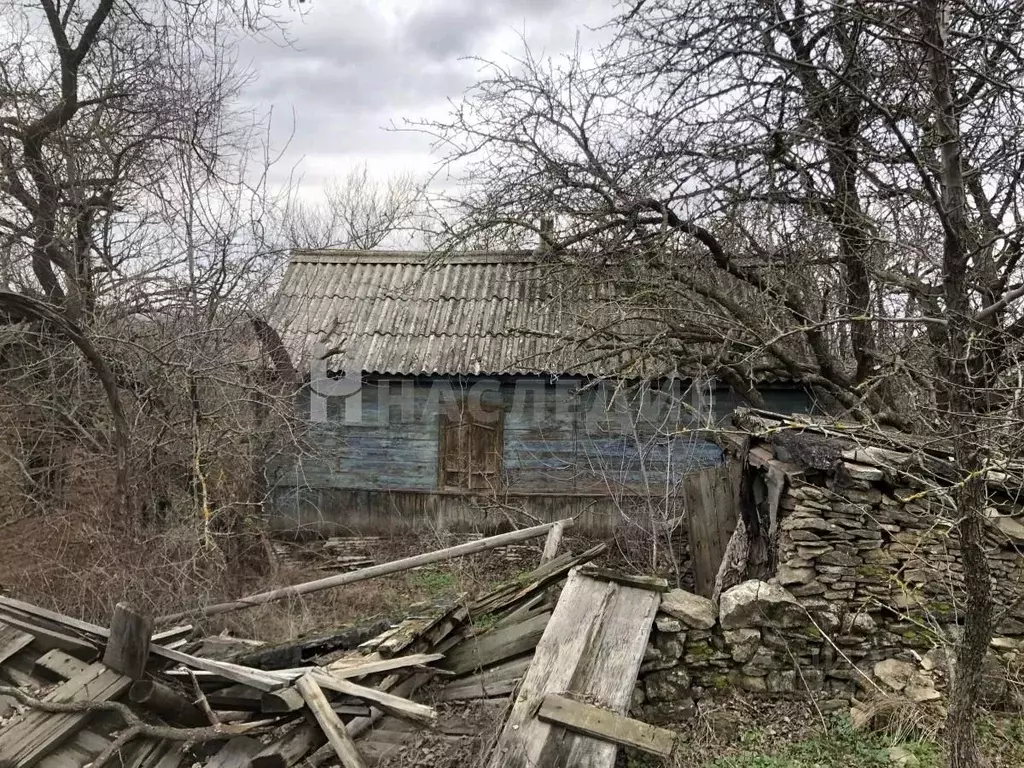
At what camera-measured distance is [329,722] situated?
4.00 meters

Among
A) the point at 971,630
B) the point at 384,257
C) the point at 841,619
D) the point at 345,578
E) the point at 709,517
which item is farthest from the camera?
the point at 384,257

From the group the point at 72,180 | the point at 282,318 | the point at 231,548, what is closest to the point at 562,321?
the point at 282,318

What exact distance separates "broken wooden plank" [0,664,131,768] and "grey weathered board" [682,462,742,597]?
16.7 feet

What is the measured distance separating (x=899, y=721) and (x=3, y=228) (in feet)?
34.5

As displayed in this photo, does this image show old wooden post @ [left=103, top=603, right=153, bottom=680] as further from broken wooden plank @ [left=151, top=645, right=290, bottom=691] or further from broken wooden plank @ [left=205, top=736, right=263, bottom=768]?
broken wooden plank @ [left=205, top=736, right=263, bottom=768]

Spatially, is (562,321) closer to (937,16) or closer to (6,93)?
(937,16)

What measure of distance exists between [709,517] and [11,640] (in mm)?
6041

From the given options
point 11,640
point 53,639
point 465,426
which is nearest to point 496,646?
point 53,639

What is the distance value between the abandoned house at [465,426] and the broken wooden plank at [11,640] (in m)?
4.50

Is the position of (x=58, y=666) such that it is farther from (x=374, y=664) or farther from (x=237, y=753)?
(x=374, y=664)

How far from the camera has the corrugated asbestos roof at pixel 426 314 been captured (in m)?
9.80

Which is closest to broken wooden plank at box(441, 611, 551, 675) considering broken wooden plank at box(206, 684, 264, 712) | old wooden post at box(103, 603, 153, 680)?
broken wooden plank at box(206, 684, 264, 712)

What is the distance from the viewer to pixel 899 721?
13.5 feet

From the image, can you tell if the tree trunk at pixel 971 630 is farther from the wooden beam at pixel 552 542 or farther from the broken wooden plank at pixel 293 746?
the wooden beam at pixel 552 542
